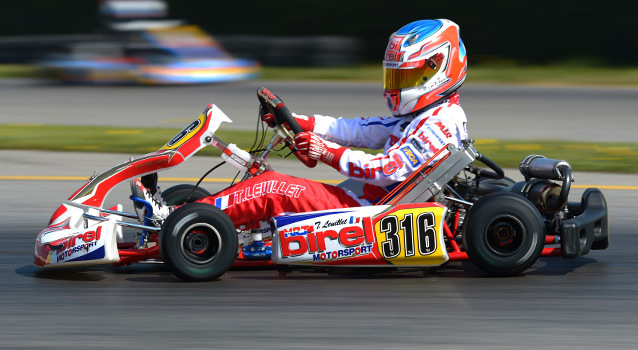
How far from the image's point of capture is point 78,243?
15.0ft

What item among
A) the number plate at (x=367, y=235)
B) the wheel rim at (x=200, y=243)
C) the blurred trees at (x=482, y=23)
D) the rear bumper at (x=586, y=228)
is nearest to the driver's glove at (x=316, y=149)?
the number plate at (x=367, y=235)

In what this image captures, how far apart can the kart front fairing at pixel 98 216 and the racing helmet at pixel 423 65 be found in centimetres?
91

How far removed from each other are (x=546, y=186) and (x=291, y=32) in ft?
64.2

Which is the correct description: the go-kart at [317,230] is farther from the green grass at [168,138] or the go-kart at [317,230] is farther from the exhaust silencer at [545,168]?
the green grass at [168,138]

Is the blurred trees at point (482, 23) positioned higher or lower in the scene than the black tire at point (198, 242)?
higher

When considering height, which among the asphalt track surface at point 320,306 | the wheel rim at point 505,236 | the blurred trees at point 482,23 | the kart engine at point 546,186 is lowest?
the asphalt track surface at point 320,306

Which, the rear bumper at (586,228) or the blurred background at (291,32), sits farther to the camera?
the blurred background at (291,32)

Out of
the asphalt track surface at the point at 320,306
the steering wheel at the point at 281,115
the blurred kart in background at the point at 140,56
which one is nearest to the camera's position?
the asphalt track surface at the point at 320,306

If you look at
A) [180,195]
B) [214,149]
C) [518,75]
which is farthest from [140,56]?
[180,195]

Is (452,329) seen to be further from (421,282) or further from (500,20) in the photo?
(500,20)

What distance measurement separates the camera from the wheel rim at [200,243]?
14.8 feet

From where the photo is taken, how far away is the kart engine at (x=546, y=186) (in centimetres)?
492

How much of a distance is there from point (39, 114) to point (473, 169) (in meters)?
8.87

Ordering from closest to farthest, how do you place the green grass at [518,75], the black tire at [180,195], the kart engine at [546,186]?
the kart engine at [546,186], the black tire at [180,195], the green grass at [518,75]
